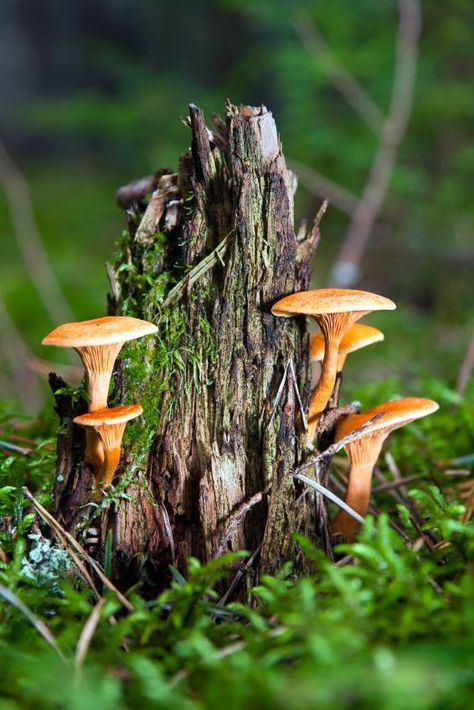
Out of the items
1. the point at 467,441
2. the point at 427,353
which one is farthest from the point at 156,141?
the point at 467,441

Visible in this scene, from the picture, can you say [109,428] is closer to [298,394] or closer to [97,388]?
[97,388]

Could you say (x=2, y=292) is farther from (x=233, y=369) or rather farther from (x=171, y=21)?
(x=171, y=21)

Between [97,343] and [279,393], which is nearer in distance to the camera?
[97,343]

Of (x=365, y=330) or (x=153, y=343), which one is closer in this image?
(x=153, y=343)

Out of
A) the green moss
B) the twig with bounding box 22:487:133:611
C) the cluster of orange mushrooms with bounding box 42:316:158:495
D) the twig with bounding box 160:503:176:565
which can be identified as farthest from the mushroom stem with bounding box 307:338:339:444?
the twig with bounding box 22:487:133:611

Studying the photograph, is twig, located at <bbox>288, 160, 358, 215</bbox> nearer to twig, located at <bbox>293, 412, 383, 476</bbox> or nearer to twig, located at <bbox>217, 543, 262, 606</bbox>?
twig, located at <bbox>293, 412, 383, 476</bbox>

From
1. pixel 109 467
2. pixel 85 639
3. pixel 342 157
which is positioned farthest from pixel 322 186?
pixel 85 639
